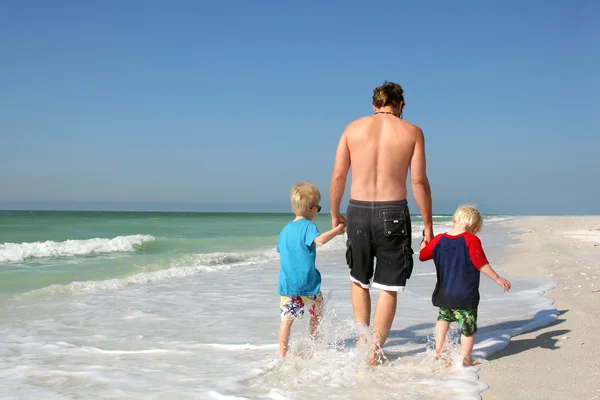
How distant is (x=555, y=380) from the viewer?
3.19m

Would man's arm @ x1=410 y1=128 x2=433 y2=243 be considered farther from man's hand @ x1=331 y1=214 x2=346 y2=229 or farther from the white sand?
the white sand

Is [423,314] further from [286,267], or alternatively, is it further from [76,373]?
[76,373]

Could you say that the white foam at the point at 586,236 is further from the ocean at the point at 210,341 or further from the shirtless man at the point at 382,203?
the shirtless man at the point at 382,203

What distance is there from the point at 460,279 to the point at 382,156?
977 mm

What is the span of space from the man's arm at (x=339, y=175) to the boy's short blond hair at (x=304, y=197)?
0.64 ft

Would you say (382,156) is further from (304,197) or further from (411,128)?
(304,197)

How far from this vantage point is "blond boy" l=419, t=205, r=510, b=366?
356 cm

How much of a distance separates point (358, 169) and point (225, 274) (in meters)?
5.90

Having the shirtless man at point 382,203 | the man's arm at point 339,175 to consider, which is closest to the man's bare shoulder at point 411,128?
the shirtless man at point 382,203

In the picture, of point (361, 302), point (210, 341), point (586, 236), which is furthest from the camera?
point (586, 236)

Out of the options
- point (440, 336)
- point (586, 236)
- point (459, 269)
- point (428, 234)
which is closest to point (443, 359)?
point (440, 336)

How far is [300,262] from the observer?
3.82 m

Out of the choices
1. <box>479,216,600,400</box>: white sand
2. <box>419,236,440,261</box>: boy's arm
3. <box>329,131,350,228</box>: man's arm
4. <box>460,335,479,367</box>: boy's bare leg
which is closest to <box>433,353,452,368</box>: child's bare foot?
<box>460,335,479,367</box>: boy's bare leg

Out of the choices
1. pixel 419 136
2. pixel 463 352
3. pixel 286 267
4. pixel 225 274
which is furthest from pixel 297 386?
pixel 225 274
